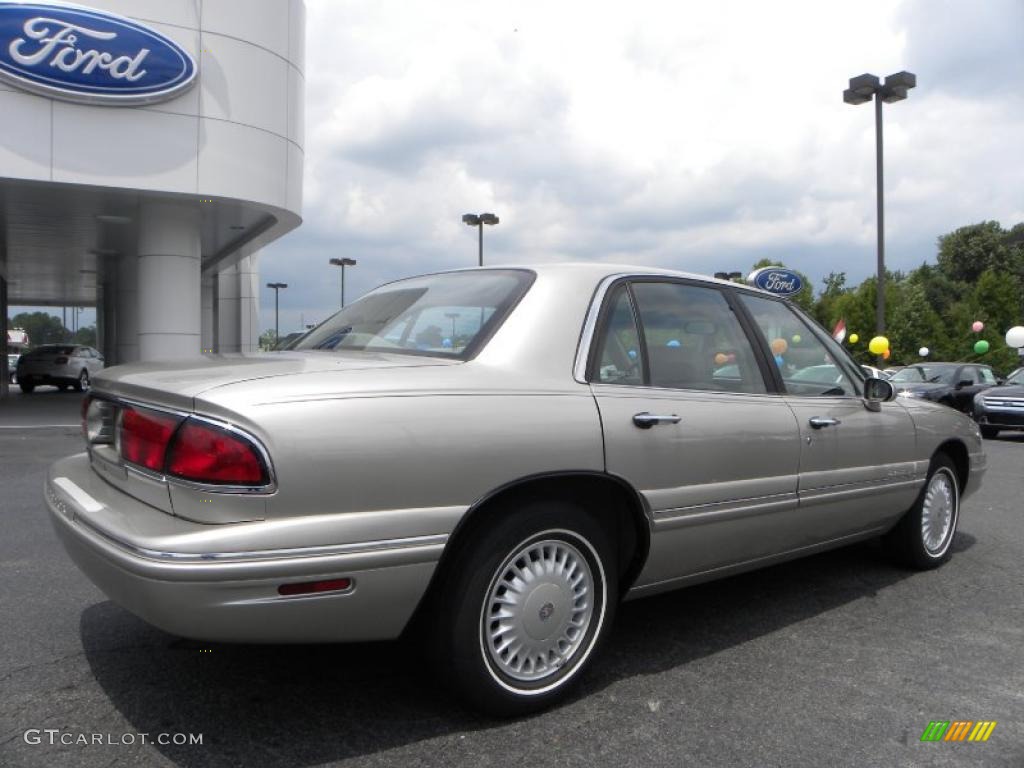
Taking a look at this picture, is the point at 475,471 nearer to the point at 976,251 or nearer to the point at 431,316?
the point at 431,316

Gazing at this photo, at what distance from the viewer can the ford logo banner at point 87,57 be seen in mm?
13141

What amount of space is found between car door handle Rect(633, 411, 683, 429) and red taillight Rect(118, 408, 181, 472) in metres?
1.57

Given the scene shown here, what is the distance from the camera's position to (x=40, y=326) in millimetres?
120188

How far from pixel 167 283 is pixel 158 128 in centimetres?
343

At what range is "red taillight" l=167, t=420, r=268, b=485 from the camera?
236 centimetres

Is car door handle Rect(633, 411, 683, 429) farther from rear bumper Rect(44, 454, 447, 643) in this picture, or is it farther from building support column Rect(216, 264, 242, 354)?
building support column Rect(216, 264, 242, 354)

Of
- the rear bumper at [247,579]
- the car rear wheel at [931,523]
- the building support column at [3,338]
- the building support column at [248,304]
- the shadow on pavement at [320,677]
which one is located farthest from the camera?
the building support column at [248,304]

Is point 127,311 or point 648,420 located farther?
point 127,311

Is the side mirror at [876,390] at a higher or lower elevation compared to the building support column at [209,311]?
lower

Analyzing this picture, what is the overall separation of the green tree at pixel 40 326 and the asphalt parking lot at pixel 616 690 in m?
115

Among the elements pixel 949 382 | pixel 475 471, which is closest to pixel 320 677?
pixel 475 471

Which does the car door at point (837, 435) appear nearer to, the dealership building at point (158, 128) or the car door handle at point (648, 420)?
the car door handle at point (648, 420)

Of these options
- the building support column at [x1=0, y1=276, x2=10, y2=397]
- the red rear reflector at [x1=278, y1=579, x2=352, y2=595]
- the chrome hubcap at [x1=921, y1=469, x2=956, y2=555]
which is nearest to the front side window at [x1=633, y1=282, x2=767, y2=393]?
the red rear reflector at [x1=278, y1=579, x2=352, y2=595]

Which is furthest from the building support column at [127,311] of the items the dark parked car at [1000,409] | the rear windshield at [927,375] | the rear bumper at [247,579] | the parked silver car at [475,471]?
the rear bumper at [247,579]
